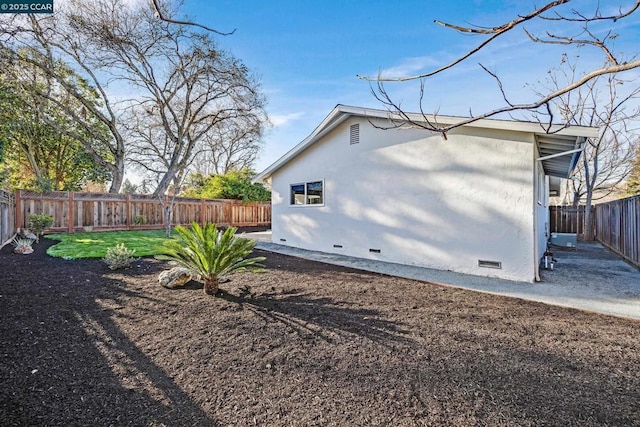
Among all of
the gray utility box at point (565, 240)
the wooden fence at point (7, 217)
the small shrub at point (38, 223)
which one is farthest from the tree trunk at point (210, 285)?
the gray utility box at point (565, 240)

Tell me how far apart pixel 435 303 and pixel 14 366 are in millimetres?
4655

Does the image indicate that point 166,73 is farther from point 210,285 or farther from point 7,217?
point 210,285

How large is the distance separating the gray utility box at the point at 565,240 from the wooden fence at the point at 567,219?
139 inches

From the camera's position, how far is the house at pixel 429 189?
626 centimetres

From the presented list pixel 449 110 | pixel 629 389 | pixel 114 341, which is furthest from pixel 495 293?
pixel 114 341

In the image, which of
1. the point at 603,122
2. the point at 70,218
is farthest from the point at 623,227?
the point at 70,218

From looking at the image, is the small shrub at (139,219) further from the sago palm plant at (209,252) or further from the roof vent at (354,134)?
the sago palm plant at (209,252)

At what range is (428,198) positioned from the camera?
7504 millimetres

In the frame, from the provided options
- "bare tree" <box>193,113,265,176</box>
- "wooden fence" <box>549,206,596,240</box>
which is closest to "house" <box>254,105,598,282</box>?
"wooden fence" <box>549,206,596,240</box>

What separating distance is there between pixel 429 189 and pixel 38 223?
12.3m

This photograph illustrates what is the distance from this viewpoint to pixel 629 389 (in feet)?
7.95

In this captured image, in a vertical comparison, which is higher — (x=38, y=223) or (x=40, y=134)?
(x=40, y=134)

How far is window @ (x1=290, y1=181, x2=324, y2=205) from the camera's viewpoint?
10.1 meters

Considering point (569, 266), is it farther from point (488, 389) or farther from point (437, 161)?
point (488, 389)
